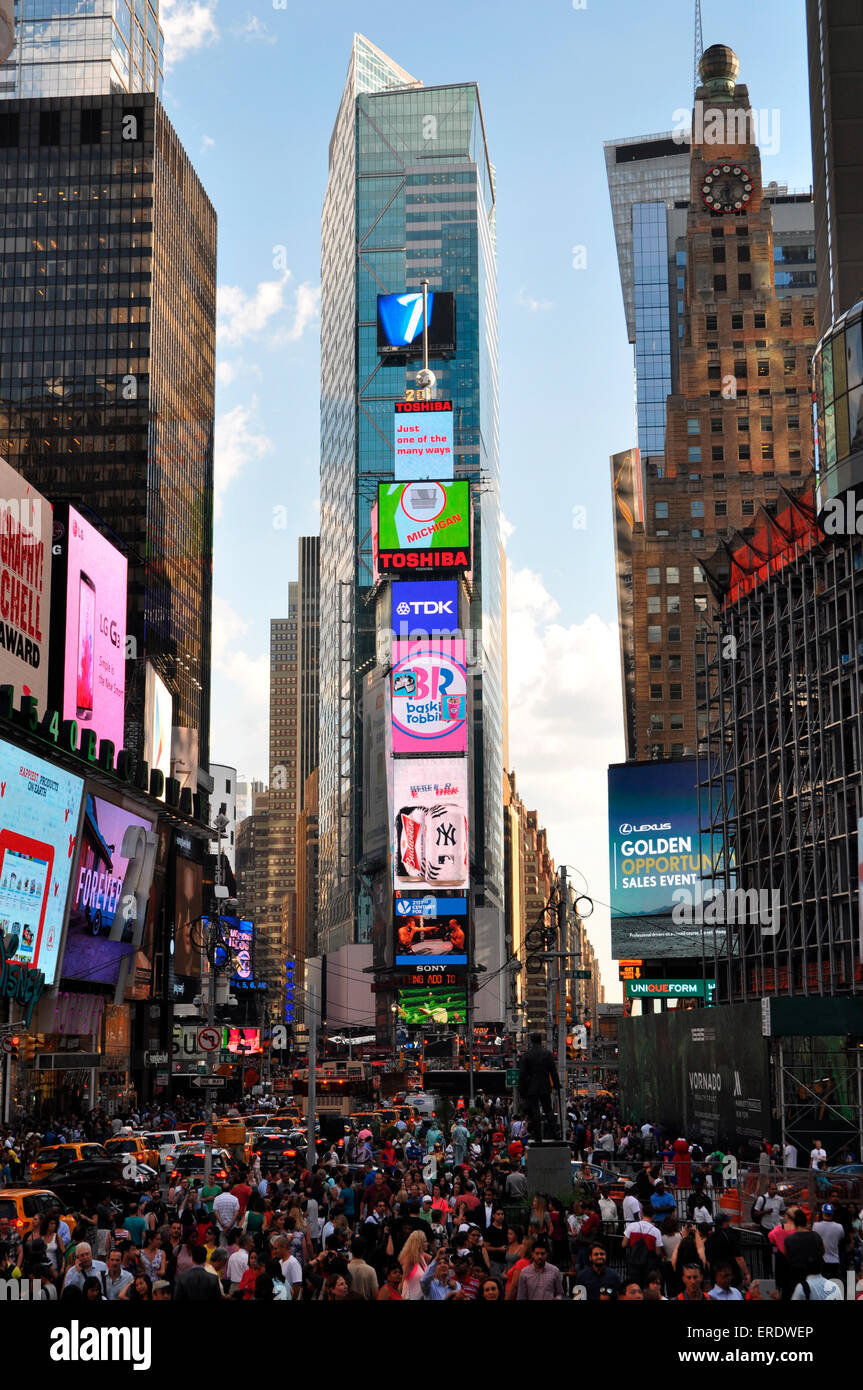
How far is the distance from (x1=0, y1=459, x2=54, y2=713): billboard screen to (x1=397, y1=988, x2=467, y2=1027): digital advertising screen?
68673 mm

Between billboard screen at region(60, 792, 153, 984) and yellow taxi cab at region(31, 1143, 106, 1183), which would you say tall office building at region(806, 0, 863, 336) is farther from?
yellow taxi cab at region(31, 1143, 106, 1183)

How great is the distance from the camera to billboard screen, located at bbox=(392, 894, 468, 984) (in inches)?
5177

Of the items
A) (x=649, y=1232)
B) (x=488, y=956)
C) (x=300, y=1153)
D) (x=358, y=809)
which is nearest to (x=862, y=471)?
(x=300, y=1153)

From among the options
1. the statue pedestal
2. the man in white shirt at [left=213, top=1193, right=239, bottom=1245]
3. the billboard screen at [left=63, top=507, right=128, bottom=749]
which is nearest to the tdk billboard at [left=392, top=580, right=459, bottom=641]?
the billboard screen at [left=63, top=507, right=128, bottom=749]

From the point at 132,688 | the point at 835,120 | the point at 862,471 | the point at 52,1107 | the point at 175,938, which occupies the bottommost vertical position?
the point at 52,1107

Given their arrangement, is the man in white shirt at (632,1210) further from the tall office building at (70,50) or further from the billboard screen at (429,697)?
the tall office building at (70,50)

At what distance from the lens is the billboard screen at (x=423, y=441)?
5773 inches

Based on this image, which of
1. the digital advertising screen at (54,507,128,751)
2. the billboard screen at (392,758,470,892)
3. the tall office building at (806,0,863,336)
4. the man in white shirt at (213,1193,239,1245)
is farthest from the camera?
the billboard screen at (392,758,470,892)

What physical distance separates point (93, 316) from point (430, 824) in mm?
59966

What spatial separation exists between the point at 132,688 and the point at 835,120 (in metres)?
76.7

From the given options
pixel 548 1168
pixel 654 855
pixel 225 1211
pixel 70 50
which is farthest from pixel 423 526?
pixel 225 1211

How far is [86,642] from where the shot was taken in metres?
77.8

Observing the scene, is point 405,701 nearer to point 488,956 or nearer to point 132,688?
point 132,688
